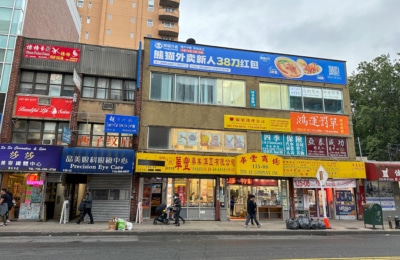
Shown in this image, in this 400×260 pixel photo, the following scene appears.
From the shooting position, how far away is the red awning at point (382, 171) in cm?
1895

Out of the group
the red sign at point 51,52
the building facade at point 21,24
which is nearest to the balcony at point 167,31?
the building facade at point 21,24

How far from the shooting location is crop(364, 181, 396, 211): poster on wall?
19891 millimetres

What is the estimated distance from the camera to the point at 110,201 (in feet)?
54.4

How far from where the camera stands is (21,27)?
17625 millimetres

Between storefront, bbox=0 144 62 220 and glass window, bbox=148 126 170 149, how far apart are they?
5003mm

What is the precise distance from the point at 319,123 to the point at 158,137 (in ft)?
36.0

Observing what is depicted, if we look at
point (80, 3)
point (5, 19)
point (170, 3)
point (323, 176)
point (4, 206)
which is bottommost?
point (4, 206)

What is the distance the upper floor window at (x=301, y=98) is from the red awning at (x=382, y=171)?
169 inches

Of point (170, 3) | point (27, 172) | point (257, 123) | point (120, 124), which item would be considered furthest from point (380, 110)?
point (170, 3)

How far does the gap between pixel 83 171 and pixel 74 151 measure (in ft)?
3.87

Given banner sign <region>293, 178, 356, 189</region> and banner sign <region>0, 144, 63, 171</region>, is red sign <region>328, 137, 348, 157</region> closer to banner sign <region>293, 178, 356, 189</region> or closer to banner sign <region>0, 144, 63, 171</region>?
banner sign <region>293, 178, 356, 189</region>

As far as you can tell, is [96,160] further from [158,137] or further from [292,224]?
[292,224]

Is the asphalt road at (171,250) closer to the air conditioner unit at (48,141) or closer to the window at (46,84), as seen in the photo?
the air conditioner unit at (48,141)

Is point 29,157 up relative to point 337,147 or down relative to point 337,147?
down
